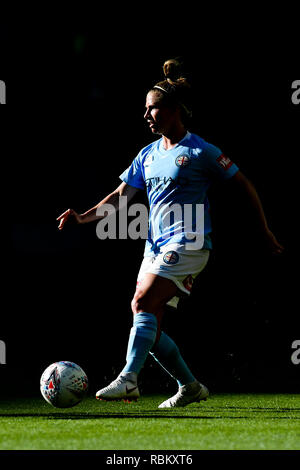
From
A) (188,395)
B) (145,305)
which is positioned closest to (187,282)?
(145,305)

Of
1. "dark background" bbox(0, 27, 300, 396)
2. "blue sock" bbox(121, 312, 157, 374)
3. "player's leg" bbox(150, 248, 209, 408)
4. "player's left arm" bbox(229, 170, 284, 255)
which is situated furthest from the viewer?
"dark background" bbox(0, 27, 300, 396)

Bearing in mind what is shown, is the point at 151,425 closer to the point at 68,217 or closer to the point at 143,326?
the point at 143,326

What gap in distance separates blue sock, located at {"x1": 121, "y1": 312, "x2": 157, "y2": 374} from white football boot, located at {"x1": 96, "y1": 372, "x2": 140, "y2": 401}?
0.07 meters

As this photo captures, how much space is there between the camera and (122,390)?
421cm

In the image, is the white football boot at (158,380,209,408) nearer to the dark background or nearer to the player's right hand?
the player's right hand

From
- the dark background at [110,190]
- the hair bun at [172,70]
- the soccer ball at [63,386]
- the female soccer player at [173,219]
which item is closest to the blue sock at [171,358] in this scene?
the female soccer player at [173,219]

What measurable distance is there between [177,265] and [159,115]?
747 millimetres

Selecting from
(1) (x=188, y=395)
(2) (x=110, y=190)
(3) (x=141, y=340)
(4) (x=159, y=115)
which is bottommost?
(1) (x=188, y=395)

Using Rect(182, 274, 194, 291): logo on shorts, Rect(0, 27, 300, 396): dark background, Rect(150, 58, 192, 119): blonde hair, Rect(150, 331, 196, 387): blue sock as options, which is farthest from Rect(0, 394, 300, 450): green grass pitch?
Rect(0, 27, 300, 396): dark background

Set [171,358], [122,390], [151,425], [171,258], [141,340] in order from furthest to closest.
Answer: [171,358]
[171,258]
[141,340]
[122,390]
[151,425]

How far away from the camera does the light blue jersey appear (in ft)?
15.1
